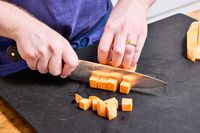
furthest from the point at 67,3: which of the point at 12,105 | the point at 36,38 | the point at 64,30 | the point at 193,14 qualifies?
the point at 193,14

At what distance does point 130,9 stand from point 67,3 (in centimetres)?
17

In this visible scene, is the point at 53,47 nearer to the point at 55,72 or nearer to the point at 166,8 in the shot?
the point at 55,72

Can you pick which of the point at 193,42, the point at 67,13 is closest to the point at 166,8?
the point at 193,42

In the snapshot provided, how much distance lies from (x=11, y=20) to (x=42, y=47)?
93mm

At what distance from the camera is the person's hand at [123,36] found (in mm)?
906

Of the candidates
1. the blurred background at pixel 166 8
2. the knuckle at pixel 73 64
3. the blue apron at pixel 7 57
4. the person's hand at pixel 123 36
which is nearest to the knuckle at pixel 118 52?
the person's hand at pixel 123 36

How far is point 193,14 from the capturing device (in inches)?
54.0

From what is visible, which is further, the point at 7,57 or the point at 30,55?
the point at 7,57

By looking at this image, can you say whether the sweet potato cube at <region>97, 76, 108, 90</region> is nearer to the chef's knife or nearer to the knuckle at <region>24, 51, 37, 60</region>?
the chef's knife

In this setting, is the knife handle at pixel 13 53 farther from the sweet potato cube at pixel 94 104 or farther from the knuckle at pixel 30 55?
the sweet potato cube at pixel 94 104

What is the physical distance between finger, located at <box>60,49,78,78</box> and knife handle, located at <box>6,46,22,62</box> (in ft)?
0.48

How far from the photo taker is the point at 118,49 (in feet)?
2.94

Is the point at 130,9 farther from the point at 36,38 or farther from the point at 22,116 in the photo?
the point at 22,116

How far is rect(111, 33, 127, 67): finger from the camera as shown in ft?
2.94
